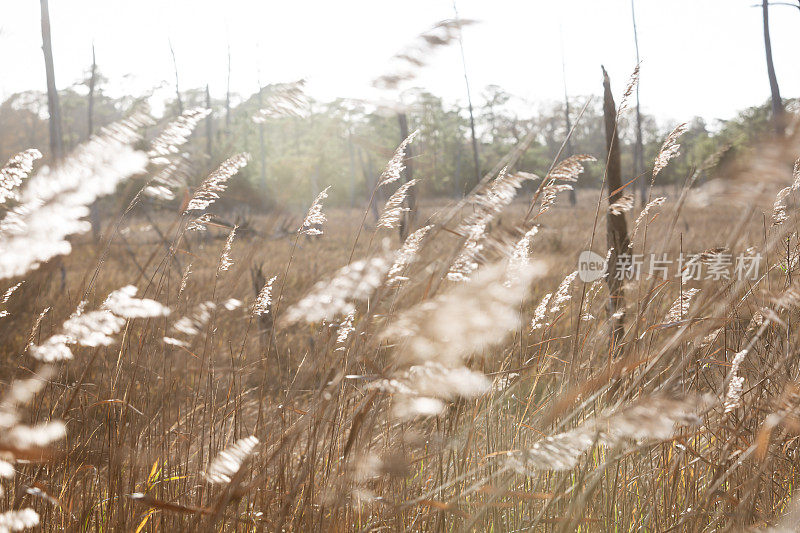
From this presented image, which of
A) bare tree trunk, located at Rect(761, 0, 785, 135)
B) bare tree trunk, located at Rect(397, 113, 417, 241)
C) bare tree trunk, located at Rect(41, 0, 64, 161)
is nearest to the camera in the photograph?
bare tree trunk, located at Rect(397, 113, 417, 241)

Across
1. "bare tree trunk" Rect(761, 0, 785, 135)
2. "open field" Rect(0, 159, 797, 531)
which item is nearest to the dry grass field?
"open field" Rect(0, 159, 797, 531)

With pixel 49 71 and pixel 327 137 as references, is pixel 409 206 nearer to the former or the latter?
pixel 327 137

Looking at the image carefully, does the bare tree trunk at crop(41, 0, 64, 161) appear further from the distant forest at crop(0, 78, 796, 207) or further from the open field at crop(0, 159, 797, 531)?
the open field at crop(0, 159, 797, 531)

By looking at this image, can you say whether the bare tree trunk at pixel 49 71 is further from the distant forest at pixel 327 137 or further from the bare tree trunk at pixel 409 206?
the bare tree trunk at pixel 409 206

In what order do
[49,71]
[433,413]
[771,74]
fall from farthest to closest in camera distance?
[771,74], [49,71], [433,413]

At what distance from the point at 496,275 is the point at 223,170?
826mm

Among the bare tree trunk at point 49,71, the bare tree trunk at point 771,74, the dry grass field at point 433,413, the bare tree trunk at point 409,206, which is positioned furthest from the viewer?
the bare tree trunk at point 771,74

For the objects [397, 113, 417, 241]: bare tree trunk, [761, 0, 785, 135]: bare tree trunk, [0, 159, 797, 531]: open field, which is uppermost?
[761, 0, 785, 135]: bare tree trunk

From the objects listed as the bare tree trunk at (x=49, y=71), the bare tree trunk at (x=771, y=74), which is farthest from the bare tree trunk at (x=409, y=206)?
the bare tree trunk at (x=771, y=74)

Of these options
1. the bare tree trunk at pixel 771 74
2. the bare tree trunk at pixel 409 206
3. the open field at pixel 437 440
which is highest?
the bare tree trunk at pixel 771 74

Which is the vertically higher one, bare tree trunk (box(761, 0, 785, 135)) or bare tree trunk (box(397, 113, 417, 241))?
bare tree trunk (box(761, 0, 785, 135))

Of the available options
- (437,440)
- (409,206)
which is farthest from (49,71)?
(437,440)

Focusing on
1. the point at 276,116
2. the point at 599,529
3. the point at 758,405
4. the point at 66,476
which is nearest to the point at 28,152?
the point at 276,116

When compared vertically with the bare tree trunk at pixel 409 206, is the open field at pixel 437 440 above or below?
below
